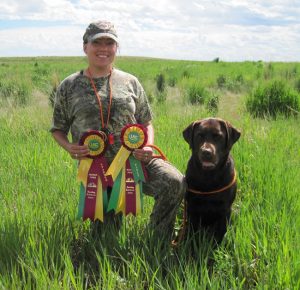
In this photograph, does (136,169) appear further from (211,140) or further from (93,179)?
(211,140)

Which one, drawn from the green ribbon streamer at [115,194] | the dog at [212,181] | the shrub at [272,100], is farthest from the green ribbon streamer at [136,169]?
the shrub at [272,100]

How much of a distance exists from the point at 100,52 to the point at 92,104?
0.41m

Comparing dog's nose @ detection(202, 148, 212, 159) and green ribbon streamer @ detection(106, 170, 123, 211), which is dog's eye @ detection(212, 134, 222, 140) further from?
green ribbon streamer @ detection(106, 170, 123, 211)

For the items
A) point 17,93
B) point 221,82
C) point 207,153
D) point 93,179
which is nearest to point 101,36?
point 93,179

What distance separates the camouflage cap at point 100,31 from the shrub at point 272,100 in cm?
552

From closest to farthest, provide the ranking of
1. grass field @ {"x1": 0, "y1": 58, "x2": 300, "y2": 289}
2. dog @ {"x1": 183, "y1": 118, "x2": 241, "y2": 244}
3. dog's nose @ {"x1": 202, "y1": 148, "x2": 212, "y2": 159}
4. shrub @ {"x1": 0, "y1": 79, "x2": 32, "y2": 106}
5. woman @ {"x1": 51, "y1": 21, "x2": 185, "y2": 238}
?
1. grass field @ {"x1": 0, "y1": 58, "x2": 300, "y2": 289}
2. dog's nose @ {"x1": 202, "y1": 148, "x2": 212, "y2": 159}
3. dog @ {"x1": 183, "y1": 118, "x2": 241, "y2": 244}
4. woman @ {"x1": 51, "y1": 21, "x2": 185, "y2": 238}
5. shrub @ {"x1": 0, "y1": 79, "x2": 32, "y2": 106}

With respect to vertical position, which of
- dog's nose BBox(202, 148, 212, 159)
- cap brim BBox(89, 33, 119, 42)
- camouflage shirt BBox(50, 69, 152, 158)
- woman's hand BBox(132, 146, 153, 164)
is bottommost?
woman's hand BBox(132, 146, 153, 164)

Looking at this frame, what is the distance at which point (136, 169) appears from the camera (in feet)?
9.76

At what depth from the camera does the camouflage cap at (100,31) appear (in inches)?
118

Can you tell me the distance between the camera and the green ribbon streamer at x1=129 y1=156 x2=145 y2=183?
116 inches

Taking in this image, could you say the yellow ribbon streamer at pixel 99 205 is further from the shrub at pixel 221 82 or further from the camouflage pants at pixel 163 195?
the shrub at pixel 221 82

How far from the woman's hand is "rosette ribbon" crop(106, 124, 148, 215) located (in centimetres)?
3

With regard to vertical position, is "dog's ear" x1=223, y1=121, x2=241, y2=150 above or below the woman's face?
below

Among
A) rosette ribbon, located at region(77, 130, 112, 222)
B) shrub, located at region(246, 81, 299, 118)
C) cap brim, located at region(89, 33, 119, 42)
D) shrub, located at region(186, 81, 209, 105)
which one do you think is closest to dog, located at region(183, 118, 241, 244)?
rosette ribbon, located at region(77, 130, 112, 222)
